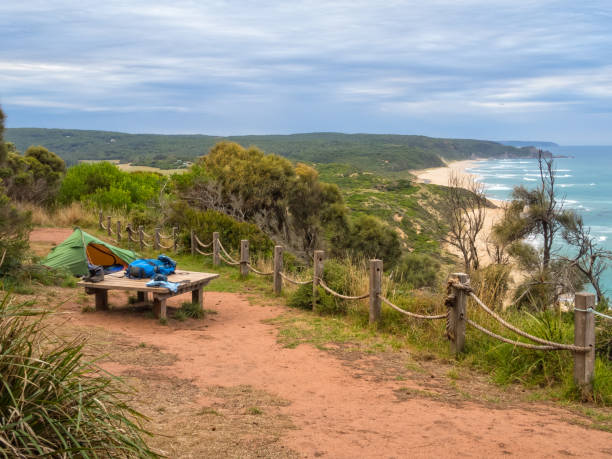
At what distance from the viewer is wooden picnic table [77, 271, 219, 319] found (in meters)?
8.41

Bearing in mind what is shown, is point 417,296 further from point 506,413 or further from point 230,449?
point 230,449

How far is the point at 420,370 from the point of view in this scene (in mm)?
6465

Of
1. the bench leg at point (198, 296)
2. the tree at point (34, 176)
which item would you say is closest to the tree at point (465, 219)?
the bench leg at point (198, 296)

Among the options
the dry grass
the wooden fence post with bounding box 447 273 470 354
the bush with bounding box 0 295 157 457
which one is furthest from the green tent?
the dry grass

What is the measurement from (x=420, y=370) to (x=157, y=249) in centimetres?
1396

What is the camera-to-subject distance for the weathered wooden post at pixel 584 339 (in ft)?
17.1

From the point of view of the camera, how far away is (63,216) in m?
23.7

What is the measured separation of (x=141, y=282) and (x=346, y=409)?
4.77 metres

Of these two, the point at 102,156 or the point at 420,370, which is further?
the point at 102,156

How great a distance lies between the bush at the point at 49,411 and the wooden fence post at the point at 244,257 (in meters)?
10.0

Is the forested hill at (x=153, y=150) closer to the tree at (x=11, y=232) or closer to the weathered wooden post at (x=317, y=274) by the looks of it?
the tree at (x=11, y=232)

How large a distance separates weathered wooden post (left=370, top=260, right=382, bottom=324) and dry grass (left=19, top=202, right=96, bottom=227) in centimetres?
1784

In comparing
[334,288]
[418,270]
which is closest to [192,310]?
[334,288]

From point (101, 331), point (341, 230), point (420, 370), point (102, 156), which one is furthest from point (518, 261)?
point (102, 156)
